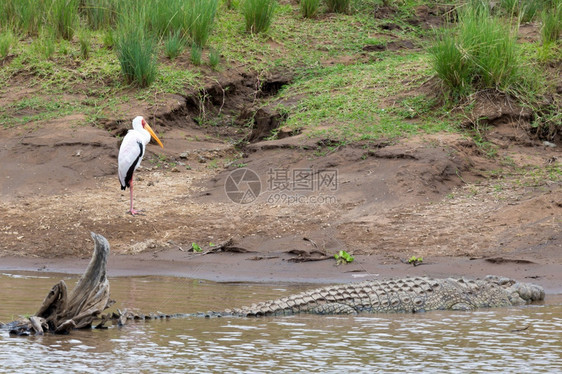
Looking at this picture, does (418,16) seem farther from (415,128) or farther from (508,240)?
(508,240)

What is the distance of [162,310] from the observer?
6250mm

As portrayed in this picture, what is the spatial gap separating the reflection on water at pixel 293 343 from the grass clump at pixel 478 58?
397 centimetres

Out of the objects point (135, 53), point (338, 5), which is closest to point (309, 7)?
point (338, 5)

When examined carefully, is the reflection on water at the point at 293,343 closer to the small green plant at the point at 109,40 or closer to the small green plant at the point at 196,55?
the small green plant at the point at 196,55

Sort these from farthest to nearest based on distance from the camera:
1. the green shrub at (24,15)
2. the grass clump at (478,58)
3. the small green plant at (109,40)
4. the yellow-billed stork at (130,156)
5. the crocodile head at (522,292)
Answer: the green shrub at (24,15) → the small green plant at (109,40) → the grass clump at (478,58) → the yellow-billed stork at (130,156) → the crocodile head at (522,292)

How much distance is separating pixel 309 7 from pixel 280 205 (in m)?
5.77

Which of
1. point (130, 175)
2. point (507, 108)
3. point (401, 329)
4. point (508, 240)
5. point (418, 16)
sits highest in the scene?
point (418, 16)

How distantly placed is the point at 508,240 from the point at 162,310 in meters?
3.30

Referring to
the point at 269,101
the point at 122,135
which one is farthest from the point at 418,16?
the point at 122,135

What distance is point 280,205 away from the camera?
901 cm

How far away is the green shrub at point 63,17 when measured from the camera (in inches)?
506

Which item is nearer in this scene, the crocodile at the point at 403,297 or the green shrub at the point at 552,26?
the crocodile at the point at 403,297

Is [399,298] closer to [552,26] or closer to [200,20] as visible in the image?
[552,26]

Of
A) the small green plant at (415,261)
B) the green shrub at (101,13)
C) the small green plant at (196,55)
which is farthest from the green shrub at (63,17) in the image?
the small green plant at (415,261)
